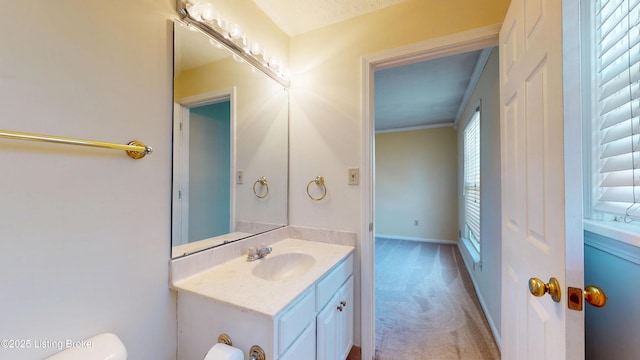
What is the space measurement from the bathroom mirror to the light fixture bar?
30mm

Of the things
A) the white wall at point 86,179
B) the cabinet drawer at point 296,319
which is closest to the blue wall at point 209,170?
the white wall at point 86,179

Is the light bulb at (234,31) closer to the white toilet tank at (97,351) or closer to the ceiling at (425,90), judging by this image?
the white toilet tank at (97,351)

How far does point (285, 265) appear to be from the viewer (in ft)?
4.76

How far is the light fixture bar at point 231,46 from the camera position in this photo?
1081mm

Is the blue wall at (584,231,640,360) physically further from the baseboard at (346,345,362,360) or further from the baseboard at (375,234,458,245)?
the baseboard at (375,234,458,245)

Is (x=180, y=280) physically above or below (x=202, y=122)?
below

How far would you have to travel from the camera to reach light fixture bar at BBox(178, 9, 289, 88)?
3.55 ft

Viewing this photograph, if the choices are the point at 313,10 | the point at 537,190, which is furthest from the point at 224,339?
the point at 313,10

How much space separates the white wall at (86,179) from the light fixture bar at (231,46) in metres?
0.06

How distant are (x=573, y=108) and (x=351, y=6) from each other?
1.37 meters

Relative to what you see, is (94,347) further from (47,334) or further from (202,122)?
(202,122)

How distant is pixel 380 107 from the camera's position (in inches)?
144

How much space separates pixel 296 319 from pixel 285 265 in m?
0.52

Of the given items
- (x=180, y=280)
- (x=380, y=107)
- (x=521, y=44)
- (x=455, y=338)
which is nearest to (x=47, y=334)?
(x=180, y=280)
